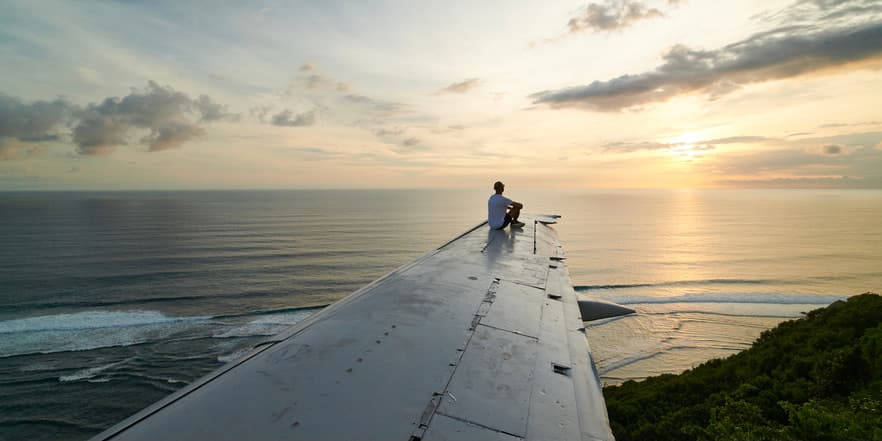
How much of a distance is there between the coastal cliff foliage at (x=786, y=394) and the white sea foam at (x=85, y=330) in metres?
17.4

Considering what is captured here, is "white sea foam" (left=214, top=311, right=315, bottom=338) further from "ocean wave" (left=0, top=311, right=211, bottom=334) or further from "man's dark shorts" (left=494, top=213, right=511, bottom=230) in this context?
"man's dark shorts" (left=494, top=213, right=511, bottom=230)

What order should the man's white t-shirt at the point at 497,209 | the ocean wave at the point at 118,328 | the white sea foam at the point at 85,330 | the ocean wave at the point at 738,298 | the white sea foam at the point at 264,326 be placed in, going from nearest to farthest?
the man's white t-shirt at the point at 497,209, the white sea foam at the point at 85,330, the ocean wave at the point at 118,328, the white sea foam at the point at 264,326, the ocean wave at the point at 738,298

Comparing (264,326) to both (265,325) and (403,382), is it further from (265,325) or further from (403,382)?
(403,382)

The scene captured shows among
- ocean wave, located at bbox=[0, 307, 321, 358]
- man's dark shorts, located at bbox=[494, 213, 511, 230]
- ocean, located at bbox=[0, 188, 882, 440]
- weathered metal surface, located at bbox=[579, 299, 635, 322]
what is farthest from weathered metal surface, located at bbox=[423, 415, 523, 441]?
ocean wave, located at bbox=[0, 307, 321, 358]

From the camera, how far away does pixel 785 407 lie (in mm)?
4297

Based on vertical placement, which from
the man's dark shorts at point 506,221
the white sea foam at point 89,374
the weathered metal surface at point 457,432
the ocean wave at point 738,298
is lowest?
the white sea foam at point 89,374

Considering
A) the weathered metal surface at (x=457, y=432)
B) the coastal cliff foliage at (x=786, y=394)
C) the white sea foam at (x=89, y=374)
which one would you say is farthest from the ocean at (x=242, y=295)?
the weathered metal surface at (x=457, y=432)

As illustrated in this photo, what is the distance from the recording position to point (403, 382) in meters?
2.83

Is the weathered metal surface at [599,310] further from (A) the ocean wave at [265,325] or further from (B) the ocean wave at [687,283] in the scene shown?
(B) the ocean wave at [687,283]

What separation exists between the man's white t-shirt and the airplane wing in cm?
762

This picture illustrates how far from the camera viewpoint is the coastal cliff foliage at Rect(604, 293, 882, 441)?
3.75m

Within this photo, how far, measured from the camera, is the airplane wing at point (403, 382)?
2.25 metres

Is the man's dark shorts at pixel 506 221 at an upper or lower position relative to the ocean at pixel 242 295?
upper

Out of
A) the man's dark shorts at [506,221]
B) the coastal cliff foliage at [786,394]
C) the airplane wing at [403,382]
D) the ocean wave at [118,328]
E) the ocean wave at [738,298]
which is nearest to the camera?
the airplane wing at [403,382]
